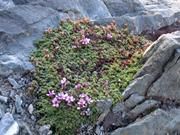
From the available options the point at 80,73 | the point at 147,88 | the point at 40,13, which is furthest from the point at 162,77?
the point at 40,13

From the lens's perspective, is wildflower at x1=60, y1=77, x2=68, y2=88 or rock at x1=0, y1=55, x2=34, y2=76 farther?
rock at x1=0, y1=55, x2=34, y2=76

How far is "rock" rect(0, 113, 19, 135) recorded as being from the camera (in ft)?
15.9

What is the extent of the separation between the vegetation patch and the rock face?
0.61 feet

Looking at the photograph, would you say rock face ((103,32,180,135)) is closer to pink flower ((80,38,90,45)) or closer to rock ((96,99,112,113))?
rock ((96,99,112,113))

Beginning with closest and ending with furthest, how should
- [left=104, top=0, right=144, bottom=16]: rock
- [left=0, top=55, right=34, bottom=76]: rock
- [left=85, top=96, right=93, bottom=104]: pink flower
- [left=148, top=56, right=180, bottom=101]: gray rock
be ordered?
[left=85, top=96, right=93, bottom=104]: pink flower, [left=148, top=56, right=180, bottom=101]: gray rock, [left=0, top=55, right=34, bottom=76]: rock, [left=104, top=0, right=144, bottom=16]: rock

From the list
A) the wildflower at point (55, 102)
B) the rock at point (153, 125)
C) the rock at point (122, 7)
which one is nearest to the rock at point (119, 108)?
the rock at point (153, 125)

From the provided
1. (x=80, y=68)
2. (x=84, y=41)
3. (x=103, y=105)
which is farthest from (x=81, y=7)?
(x=103, y=105)

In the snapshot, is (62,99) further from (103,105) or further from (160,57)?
(160,57)

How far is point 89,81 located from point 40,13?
164 cm

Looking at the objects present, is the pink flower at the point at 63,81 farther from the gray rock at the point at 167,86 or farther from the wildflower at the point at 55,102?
the gray rock at the point at 167,86

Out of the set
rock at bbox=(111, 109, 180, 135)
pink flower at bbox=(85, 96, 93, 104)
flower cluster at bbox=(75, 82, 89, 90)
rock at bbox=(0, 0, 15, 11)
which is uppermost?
rock at bbox=(0, 0, 15, 11)

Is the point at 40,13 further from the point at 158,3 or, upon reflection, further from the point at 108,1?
the point at 158,3

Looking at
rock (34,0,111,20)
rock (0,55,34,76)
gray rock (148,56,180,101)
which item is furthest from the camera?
rock (34,0,111,20)

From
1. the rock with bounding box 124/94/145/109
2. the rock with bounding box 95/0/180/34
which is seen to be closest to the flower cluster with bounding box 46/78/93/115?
the rock with bounding box 124/94/145/109
